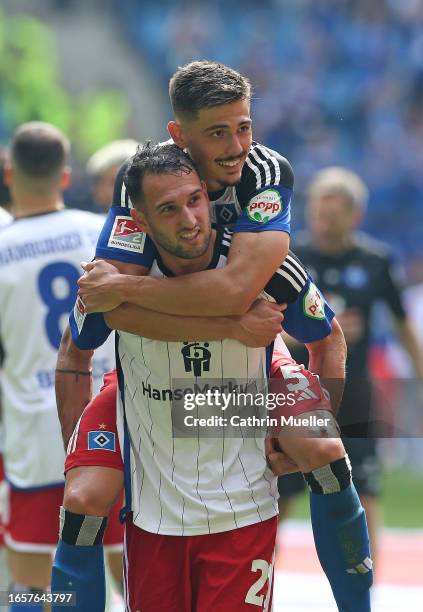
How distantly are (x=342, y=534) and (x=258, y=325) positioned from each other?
0.78m

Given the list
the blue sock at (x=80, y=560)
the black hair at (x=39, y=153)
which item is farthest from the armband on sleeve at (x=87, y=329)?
the black hair at (x=39, y=153)

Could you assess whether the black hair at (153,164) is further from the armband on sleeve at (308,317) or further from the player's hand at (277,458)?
the player's hand at (277,458)

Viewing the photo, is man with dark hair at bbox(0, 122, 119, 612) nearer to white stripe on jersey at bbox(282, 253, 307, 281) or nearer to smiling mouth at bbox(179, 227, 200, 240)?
white stripe on jersey at bbox(282, 253, 307, 281)

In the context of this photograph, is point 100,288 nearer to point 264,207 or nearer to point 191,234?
point 191,234

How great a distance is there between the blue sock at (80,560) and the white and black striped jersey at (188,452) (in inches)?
7.1

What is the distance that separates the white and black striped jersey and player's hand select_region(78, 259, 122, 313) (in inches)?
6.9

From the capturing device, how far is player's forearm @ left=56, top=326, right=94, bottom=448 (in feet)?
13.4

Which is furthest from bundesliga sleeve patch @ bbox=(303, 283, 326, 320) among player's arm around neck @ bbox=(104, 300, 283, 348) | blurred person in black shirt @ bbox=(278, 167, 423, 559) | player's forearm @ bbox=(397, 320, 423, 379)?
player's forearm @ bbox=(397, 320, 423, 379)

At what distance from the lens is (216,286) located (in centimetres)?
376

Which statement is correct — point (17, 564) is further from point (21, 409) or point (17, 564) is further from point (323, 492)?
point (323, 492)

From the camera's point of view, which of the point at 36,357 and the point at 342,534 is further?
the point at 36,357

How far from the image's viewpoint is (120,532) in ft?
18.1

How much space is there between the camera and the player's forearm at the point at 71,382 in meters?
4.08

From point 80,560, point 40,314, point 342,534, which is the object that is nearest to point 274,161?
point 342,534
